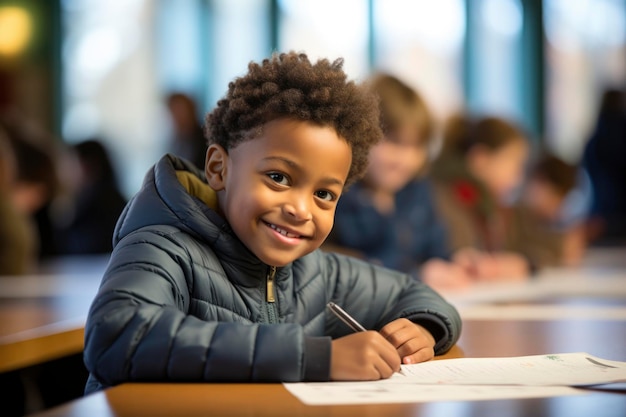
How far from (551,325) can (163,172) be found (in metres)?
0.71

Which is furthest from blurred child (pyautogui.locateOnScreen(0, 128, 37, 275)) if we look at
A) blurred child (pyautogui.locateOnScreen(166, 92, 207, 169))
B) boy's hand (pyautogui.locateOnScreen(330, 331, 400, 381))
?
blurred child (pyautogui.locateOnScreen(166, 92, 207, 169))

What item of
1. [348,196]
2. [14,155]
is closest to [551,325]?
[348,196]

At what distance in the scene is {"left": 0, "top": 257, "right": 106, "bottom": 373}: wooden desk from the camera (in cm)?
141

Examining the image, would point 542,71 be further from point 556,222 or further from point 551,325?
point 551,325

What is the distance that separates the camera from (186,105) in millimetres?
6137

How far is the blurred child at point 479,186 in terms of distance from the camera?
328 centimetres

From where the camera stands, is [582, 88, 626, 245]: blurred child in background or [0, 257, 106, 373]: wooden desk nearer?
[0, 257, 106, 373]: wooden desk

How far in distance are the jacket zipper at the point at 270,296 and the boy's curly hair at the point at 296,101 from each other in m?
0.17

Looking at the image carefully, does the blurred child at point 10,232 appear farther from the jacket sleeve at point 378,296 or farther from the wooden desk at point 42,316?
the jacket sleeve at point 378,296

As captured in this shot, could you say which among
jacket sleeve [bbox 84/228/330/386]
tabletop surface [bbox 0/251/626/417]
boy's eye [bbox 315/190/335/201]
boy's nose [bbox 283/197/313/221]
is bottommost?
tabletop surface [bbox 0/251/626/417]

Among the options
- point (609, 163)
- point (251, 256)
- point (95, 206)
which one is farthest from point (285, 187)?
point (609, 163)

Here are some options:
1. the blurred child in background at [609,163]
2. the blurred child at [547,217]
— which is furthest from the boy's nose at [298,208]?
the blurred child in background at [609,163]

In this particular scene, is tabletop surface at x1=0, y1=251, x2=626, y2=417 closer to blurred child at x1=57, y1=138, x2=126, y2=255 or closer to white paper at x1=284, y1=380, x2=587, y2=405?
white paper at x1=284, y1=380, x2=587, y2=405

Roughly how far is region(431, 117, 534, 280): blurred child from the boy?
1749 millimetres
